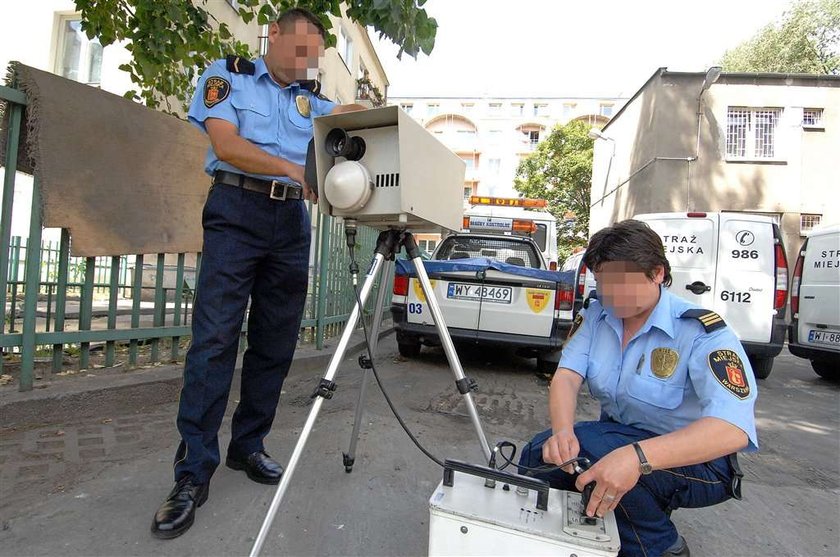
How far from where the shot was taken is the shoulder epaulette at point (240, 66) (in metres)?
2.12

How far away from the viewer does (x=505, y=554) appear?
1.21 m

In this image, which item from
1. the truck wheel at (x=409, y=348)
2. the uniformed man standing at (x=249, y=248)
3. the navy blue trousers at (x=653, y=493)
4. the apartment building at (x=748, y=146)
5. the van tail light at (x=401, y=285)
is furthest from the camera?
the apartment building at (x=748, y=146)

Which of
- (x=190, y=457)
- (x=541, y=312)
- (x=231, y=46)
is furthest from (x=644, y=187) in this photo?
(x=190, y=457)

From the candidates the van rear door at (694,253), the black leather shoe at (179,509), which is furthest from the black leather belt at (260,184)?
the van rear door at (694,253)

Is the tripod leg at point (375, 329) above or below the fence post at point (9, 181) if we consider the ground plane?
below

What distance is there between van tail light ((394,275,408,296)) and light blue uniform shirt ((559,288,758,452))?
376 centimetres

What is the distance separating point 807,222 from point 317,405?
744 inches

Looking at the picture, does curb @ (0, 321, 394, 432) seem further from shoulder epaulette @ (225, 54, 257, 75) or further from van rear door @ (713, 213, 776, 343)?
van rear door @ (713, 213, 776, 343)

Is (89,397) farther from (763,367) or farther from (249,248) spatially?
(763,367)

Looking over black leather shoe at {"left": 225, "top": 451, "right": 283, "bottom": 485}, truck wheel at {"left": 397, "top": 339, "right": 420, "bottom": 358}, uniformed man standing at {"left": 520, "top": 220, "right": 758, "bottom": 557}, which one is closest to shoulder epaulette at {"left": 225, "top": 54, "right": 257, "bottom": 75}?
uniformed man standing at {"left": 520, "top": 220, "right": 758, "bottom": 557}

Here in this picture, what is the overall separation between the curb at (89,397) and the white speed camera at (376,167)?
80cm

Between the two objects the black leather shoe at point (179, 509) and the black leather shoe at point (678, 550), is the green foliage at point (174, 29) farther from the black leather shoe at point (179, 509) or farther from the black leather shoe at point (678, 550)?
the black leather shoe at point (678, 550)

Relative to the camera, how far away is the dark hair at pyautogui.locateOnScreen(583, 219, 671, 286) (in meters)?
1.64

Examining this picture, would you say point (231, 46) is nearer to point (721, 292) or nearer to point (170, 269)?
point (170, 269)
